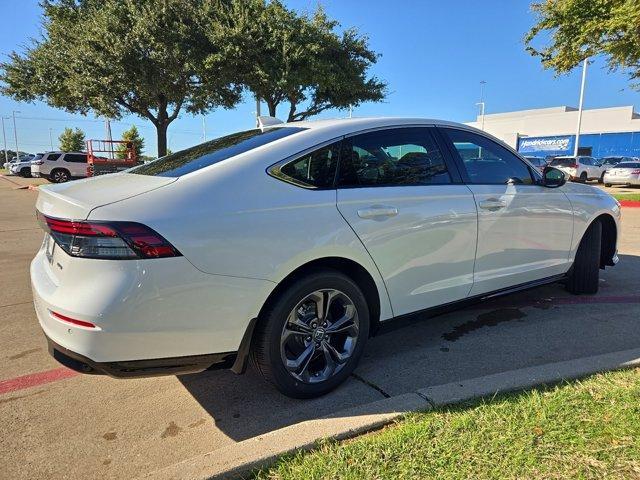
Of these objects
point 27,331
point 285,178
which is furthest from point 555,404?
point 27,331

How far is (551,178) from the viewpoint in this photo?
4.22m

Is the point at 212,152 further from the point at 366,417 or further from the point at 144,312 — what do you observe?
the point at 366,417

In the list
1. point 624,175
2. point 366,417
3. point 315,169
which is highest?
point 315,169

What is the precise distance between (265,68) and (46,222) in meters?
17.5

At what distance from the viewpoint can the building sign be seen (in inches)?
1873

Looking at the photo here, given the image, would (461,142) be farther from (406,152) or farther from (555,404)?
(555,404)

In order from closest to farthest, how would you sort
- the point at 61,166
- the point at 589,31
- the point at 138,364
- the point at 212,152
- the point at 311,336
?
the point at 138,364, the point at 311,336, the point at 212,152, the point at 589,31, the point at 61,166

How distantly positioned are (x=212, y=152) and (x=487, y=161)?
222 cm

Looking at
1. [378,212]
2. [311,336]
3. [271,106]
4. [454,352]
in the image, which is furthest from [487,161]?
[271,106]

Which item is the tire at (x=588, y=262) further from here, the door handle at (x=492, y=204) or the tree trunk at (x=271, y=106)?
the tree trunk at (x=271, y=106)

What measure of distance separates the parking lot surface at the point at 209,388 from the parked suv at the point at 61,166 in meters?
28.2

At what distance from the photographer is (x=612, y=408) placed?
264cm

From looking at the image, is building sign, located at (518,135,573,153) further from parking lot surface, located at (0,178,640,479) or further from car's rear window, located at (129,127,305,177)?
car's rear window, located at (129,127,305,177)

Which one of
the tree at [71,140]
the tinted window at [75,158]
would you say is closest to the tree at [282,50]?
the tinted window at [75,158]
